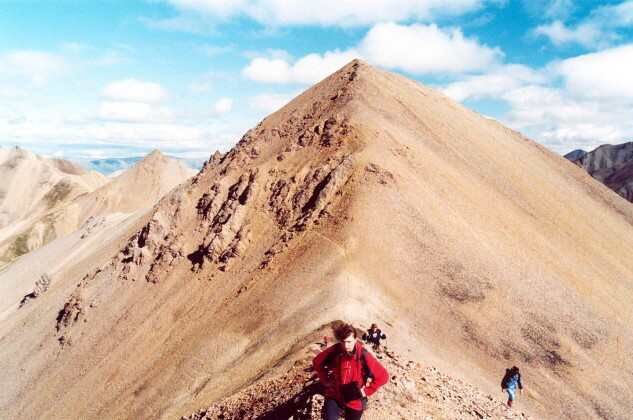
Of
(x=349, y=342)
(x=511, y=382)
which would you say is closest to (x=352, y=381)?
(x=349, y=342)

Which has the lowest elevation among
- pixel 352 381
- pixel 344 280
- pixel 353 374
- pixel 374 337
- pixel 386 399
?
pixel 374 337

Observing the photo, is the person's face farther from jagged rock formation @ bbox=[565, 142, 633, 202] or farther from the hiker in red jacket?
jagged rock formation @ bbox=[565, 142, 633, 202]

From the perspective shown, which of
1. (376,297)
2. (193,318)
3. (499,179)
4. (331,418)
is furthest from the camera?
(499,179)

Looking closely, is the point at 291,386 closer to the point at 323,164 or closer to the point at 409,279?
the point at 409,279

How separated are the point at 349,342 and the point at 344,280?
15.6 m

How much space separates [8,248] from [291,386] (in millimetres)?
126284

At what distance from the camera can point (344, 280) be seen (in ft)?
79.7

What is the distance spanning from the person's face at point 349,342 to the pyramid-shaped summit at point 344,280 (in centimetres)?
1095

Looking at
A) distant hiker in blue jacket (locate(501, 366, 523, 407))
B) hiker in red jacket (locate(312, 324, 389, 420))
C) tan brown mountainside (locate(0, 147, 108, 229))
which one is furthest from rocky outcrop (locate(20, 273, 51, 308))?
tan brown mountainside (locate(0, 147, 108, 229))

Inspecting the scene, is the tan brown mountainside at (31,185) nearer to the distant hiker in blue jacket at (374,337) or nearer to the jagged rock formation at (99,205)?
the jagged rock formation at (99,205)

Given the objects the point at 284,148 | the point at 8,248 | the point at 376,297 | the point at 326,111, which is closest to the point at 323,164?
the point at 284,148

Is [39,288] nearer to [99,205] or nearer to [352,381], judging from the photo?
[352,381]

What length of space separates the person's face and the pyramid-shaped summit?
35.9 feet

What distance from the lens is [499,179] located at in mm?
42312
